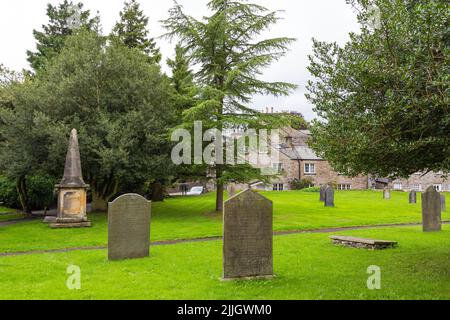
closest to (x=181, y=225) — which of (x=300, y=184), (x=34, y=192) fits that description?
(x=34, y=192)

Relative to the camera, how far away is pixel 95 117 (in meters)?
22.7

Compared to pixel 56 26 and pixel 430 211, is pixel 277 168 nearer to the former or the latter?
pixel 430 211

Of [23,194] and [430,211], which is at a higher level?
[23,194]

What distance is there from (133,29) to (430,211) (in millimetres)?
30907

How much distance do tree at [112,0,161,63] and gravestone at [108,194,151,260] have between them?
27994 mm

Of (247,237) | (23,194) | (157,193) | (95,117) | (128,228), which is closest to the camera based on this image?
(247,237)

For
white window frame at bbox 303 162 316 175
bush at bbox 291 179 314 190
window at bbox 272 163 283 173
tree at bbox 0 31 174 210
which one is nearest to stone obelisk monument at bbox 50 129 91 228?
Answer: tree at bbox 0 31 174 210

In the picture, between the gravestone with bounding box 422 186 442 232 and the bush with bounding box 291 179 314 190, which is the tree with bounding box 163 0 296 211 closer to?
the gravestone with bounding box 422 186 442 232

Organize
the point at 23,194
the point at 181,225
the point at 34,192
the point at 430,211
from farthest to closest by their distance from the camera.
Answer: the point at 34,192, the point at 23,194, the point at 181,225, the point at 430,211

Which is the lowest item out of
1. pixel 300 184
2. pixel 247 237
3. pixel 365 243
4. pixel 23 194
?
pixel 365 243

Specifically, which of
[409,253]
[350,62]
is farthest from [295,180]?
[350,62]

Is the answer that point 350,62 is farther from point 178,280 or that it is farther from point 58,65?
point 58,65

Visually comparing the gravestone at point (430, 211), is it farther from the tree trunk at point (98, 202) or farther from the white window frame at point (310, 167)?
the white window frame at point (310, 167)

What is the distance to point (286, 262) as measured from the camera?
10.7 meters
